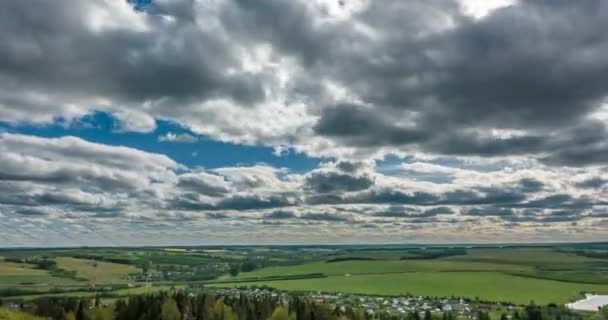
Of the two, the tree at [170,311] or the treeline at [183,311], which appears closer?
the tree at [170,311]

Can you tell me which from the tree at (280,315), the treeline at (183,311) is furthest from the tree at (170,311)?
the tree at (280,315)

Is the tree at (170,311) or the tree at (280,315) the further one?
the tree at (280,315)

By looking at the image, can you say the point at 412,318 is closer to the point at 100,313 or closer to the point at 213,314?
the point at 213,314

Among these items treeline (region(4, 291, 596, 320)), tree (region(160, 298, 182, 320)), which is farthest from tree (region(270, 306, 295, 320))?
tree (region(160, 298, 182, 320))

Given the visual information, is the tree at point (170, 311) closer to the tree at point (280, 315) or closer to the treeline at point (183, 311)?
the treeline at point (183, 311)

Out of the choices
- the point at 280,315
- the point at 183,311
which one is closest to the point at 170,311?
the point at 183,311

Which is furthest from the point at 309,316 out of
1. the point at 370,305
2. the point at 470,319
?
the point at 370,305

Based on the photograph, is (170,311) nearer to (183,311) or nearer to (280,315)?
(183,311)

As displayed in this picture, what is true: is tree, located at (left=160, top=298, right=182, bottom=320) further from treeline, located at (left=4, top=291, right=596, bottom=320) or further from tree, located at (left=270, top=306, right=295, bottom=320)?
tree, located at (left=270, top=306, right=295, bottom=320)
